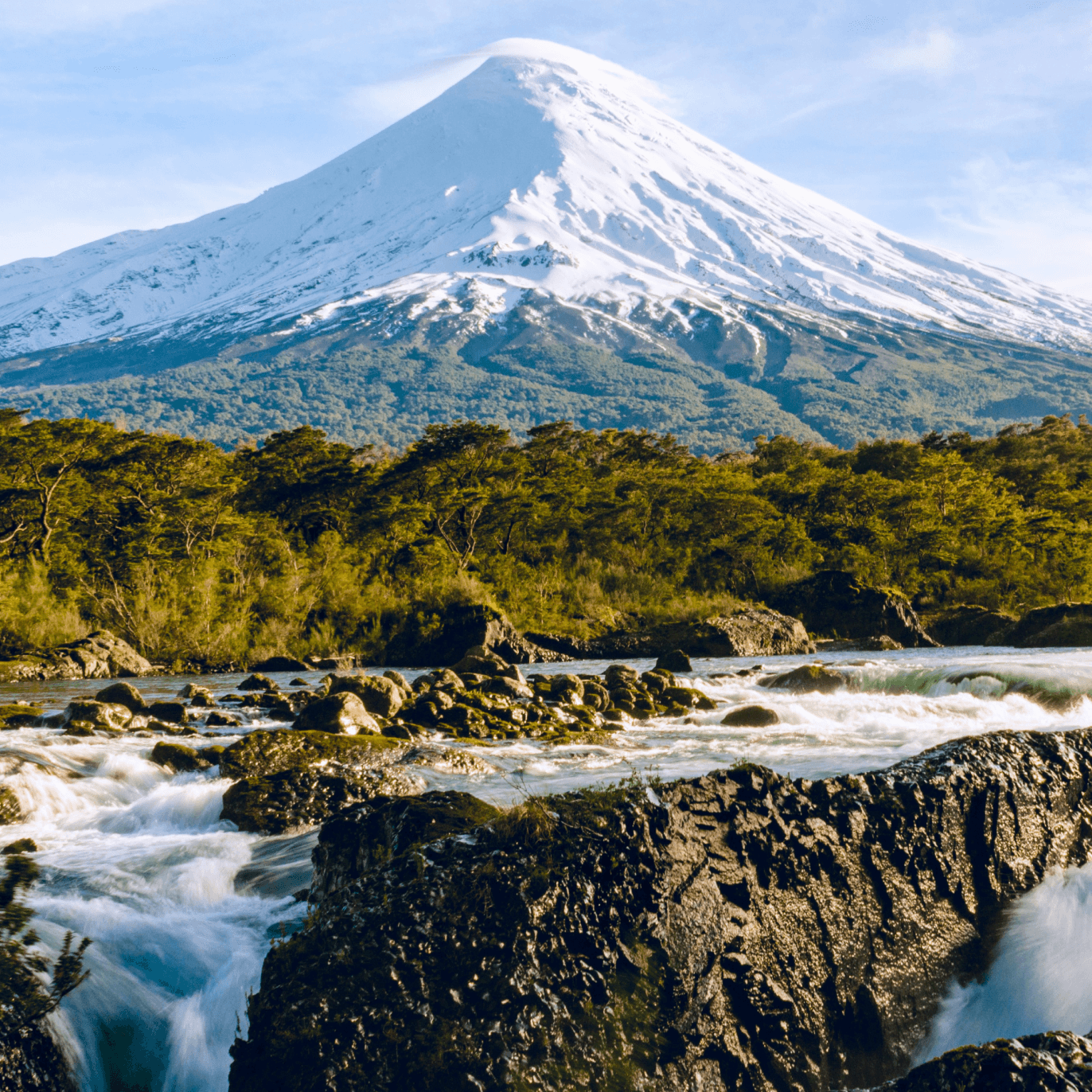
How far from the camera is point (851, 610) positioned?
27.0 m

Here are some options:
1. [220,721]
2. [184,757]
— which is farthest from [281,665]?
[184,757]

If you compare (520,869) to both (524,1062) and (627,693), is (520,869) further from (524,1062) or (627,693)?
(627,693)

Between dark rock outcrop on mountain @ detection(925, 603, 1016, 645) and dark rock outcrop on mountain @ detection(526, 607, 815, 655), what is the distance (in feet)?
15.5

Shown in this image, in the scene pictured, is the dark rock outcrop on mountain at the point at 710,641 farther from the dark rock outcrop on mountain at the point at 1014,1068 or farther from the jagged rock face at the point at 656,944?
the dark rock outcrop on mountain at the point at 1014,1068

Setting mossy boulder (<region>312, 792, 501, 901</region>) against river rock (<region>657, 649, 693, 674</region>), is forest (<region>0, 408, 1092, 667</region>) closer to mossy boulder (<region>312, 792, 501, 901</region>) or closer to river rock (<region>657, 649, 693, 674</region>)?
river rock (<region>657, 649, 693, 674</region>)

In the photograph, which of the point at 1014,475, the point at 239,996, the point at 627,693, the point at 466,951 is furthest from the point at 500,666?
the point at 1014,475

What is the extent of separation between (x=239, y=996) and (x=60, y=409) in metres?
205

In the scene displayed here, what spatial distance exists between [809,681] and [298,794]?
10919 mm

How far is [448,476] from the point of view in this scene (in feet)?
103

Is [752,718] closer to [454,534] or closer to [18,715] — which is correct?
[18,715]

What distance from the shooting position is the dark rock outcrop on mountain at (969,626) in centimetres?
2539

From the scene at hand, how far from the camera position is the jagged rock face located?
3.62m

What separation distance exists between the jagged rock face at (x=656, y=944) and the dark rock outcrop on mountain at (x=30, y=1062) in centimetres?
108

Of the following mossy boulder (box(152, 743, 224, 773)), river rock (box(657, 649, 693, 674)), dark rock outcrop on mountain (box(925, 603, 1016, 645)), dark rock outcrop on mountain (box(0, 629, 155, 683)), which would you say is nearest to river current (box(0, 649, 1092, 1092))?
mossy boulder (box(152, 743, 224, 773))
